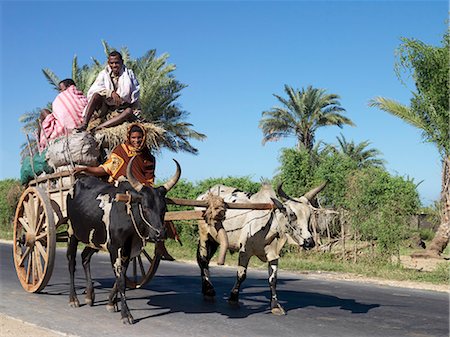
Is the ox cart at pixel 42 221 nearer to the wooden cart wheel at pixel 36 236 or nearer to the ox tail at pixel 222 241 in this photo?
the wooden cart wheel at pixel 36 236

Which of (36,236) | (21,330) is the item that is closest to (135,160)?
(36,236)

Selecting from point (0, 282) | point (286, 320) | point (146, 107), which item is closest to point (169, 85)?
point (146, 107)

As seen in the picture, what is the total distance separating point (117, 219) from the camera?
8508mm

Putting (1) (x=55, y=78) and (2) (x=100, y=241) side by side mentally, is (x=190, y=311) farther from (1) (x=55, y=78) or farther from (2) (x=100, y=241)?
(1) (x=55, y=78)

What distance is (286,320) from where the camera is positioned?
8.68 meters

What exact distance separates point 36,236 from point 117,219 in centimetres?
247

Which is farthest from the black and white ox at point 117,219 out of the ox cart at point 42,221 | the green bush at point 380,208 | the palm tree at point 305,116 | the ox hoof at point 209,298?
the palm tree at point 305,116

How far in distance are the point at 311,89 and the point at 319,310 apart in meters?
29.1

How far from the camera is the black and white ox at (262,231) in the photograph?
897 cm

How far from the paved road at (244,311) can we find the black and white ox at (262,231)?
1.93ft

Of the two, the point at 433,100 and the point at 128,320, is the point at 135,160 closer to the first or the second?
the point at 128,320

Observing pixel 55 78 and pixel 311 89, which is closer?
pixel 55 78

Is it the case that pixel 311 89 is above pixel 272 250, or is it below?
above

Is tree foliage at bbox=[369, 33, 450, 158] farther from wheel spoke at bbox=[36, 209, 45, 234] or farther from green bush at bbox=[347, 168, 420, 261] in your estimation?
wheel spoke at bbox=[36, 209, 45, 234]
